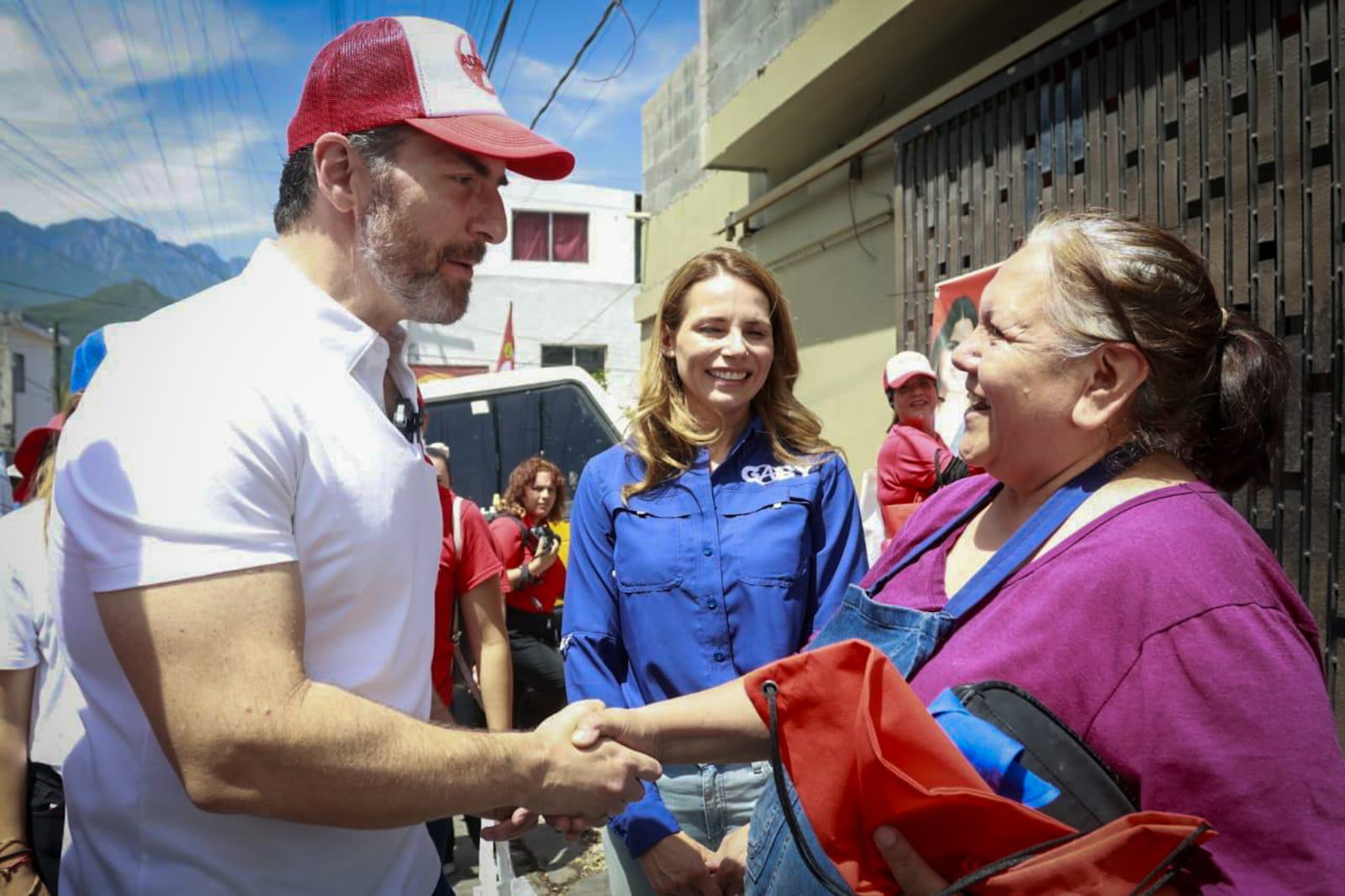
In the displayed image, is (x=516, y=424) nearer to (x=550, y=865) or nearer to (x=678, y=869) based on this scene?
(x=550, y=865)

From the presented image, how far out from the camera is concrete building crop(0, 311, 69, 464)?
226cm

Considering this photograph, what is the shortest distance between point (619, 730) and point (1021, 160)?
515 cm

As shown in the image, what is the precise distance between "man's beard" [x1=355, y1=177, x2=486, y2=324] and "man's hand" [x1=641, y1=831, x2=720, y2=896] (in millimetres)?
1277

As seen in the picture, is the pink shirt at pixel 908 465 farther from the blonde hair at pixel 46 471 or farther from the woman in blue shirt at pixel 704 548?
the blonde hair at pixel 46 471

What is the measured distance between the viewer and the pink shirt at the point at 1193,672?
1.11 m

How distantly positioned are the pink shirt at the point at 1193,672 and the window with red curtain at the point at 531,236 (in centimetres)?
2243

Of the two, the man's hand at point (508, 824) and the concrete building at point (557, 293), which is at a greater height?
the concrete building at point (557, 293)

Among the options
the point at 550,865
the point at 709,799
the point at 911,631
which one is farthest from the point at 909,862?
the point at 550,865

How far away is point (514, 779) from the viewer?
4.83 ft

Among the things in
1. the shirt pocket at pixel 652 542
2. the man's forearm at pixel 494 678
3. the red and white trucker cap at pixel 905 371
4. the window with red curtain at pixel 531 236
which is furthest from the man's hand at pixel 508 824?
the window with red curtain at pixel 531 236

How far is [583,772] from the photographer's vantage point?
5.41 feet

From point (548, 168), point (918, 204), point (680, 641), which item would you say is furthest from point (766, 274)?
point (918, 204)

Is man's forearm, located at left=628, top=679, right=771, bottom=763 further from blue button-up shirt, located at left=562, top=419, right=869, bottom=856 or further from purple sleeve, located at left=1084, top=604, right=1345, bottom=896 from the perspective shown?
purple sleeve, located at left=1084, top=604, right=1345, bottom=896

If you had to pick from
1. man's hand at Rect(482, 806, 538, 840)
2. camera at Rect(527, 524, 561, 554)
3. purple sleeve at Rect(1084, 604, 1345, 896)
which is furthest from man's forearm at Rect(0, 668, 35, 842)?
camera at Rect(527, 524, 561, 554)
